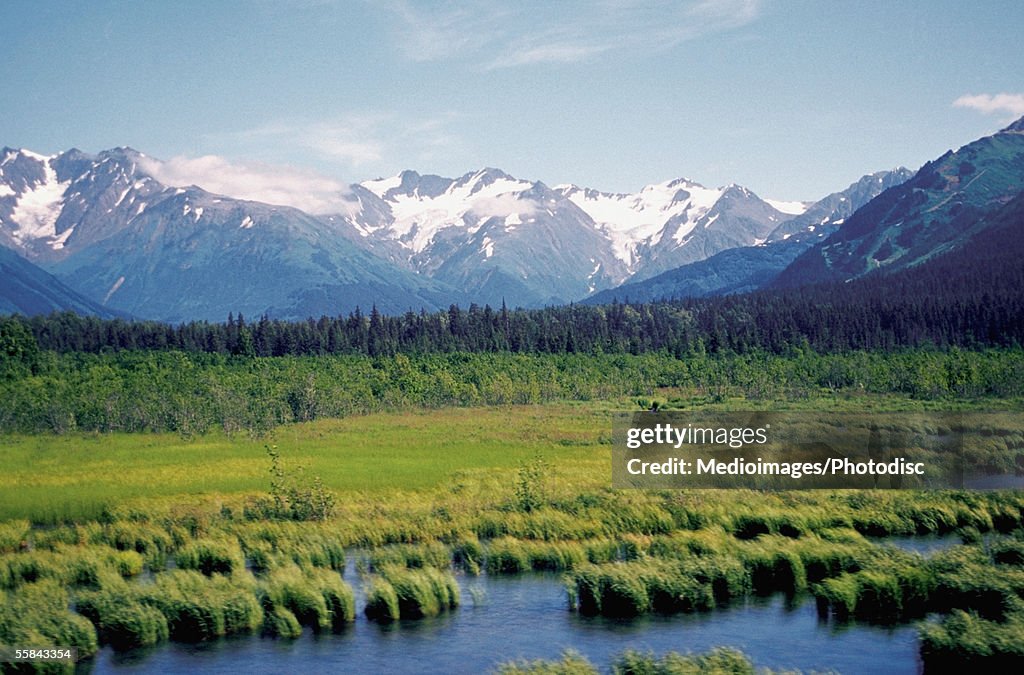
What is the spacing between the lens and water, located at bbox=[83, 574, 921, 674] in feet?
108

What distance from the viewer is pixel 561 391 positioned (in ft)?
462

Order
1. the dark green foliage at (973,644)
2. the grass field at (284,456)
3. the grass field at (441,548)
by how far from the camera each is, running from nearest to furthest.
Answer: the dark green foliage at (973,644), the grass field at (441,548), the grass field at (284,456)

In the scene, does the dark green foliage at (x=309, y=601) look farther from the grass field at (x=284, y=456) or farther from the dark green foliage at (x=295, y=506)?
the grass field at (x=284, y=456)

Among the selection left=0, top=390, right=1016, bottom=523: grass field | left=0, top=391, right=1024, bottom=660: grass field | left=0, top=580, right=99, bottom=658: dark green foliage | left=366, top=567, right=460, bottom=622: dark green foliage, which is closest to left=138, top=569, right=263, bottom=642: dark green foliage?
left=0, top=391, right=1024, bottom=660: grass field

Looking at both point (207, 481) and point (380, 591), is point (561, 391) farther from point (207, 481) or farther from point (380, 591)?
point (380, 591)

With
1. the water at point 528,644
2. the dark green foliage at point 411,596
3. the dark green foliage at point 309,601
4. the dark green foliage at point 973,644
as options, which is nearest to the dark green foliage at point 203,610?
the dark green foliage at point 309,601

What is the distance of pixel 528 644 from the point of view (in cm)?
3469

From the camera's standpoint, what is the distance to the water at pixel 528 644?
3291 centimetres

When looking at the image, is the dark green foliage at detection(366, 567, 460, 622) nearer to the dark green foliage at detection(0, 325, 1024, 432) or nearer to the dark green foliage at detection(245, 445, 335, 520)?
the dark green foliage at detection(245, 445, 335, 520)

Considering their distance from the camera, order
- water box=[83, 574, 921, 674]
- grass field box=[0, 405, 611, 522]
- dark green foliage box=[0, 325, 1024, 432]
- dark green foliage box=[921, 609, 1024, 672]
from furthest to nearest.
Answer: dark green foliage box=[0, 325, 1024, 432] < grass field box=[0, 405, 611, 522] < water box=[83, 574, 921, 674] < dark green foliage box=[921, 609, 1024, 672]

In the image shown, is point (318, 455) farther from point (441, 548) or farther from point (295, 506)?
point (441, 548)

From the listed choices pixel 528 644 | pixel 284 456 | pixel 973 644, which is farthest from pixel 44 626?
pixel 284 456

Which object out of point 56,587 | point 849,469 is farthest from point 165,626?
point 849,469

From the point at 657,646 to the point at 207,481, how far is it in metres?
42.4
